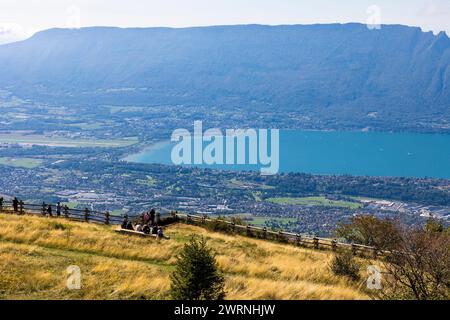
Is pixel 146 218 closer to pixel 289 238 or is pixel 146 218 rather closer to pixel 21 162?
pixel 289 238

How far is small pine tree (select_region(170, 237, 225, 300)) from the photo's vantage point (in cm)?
1315

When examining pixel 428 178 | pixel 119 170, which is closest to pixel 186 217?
pixel 119 170

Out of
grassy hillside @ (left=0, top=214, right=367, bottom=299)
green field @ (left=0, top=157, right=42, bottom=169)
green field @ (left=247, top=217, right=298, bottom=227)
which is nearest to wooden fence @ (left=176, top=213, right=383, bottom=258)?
grassy hillside @ (left=0, top=214, right=367, bottom=299)

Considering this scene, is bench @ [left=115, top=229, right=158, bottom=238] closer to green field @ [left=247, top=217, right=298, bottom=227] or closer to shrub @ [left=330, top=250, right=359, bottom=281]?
shrub @ [left=330, top=250, right=359, bottom=281]

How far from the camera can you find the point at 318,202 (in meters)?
118

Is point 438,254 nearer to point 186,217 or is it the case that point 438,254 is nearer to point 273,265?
point 273,265

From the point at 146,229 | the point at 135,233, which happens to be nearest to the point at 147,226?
the point at 146,229

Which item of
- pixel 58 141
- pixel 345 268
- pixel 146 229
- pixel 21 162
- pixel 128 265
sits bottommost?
pixel 21 162

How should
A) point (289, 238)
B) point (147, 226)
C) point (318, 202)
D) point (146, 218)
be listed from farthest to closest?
point (318, 202)
point (289, 238)
point (146, 218)
point (147, 226)

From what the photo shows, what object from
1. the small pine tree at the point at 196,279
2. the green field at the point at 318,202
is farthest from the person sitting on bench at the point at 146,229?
the green field at the point at 318,202

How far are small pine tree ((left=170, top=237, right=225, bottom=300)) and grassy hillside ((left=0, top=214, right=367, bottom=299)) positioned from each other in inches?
40.0

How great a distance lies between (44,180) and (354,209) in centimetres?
6854

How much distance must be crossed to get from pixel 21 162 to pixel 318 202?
267 feet

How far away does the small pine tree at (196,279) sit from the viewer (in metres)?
13.1
